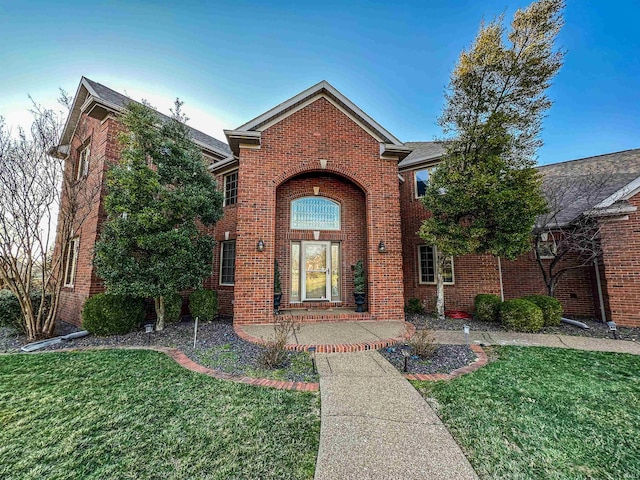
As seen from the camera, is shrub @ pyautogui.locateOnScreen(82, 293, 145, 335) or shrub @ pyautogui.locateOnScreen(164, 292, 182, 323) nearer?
shrub @ pyautogui.locateOnScreen(82, 293, 145, 335)

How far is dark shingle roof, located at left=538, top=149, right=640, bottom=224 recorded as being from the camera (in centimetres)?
966

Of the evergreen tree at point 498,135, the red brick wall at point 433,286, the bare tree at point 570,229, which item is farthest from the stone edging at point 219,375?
the bare tree at point 570,229

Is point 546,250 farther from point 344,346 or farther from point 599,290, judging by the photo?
point 344,346

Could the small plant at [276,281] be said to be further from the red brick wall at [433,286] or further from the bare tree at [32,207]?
the red brick wall at [433,286]

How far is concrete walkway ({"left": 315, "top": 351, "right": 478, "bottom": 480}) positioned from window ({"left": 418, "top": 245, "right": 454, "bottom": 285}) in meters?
7.14

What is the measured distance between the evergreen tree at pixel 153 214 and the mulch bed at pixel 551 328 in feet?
22.1

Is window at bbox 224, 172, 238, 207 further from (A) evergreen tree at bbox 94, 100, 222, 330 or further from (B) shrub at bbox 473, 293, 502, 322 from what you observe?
(B) shrub at bbox 473, 293, 502, 322

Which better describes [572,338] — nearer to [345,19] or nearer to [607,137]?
[345,19]

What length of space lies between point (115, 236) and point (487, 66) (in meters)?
11.0

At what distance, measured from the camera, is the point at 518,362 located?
4.74m

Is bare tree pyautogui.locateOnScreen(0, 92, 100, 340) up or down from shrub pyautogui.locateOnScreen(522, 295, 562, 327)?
up

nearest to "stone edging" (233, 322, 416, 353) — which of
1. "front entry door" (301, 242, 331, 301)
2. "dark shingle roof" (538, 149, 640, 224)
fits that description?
"front entry door" (301, 242, 331, 301)

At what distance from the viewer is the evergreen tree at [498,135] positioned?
7156 millimetres

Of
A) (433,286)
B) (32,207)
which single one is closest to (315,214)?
(433,286)
